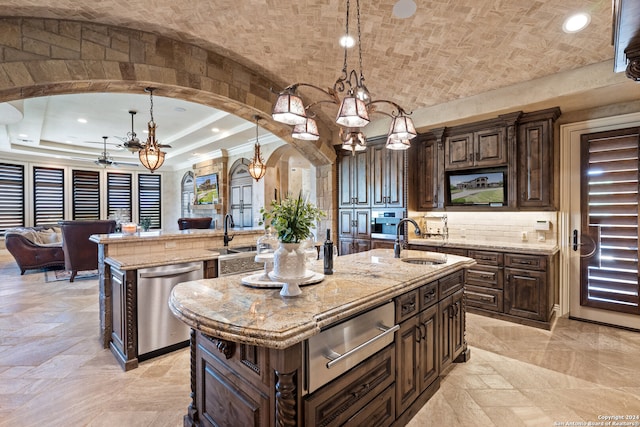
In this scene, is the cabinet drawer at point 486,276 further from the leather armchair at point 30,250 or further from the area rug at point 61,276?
the leather armchair at point 30,250

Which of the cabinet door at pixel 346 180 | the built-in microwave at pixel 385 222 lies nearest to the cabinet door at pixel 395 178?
the built-in microwave at pixel 385 222

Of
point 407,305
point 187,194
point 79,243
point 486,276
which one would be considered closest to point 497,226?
point 486,276

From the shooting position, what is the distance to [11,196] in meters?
8.81

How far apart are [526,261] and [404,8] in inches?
125

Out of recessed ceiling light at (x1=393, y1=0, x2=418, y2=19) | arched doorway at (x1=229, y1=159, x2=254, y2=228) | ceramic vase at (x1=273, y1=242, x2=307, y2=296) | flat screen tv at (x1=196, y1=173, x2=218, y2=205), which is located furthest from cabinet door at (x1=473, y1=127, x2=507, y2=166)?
flat screen tv at (x1=196, y1=173, x2=218, y2=205)

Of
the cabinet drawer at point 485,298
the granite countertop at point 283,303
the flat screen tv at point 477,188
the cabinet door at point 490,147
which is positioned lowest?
the cabinet drawer at point 485,298

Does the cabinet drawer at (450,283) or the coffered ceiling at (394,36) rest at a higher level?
the coffered ceiling at (394,36)

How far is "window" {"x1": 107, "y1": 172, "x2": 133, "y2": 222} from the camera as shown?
10.9 meters

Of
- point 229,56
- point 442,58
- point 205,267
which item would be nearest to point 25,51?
point 229,56

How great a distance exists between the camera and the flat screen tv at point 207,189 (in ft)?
29.5

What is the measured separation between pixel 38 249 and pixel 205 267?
19.2ft

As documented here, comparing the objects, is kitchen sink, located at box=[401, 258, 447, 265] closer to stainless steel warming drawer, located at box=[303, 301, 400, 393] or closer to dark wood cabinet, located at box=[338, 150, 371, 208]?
stainless steel warming drawer, located at box=[303, 301, 400, 393]

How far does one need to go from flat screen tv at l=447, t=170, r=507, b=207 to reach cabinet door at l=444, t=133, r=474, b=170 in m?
0.17

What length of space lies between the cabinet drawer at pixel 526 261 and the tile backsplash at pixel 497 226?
530mm
